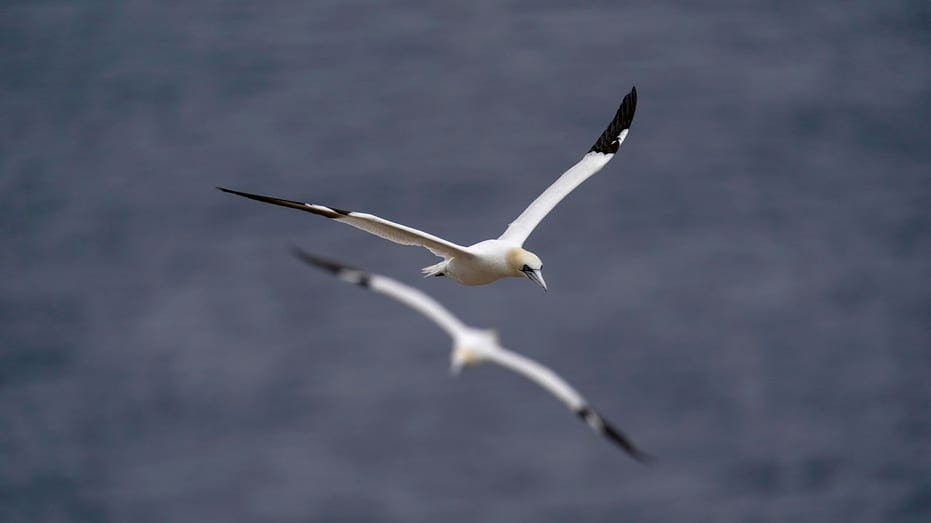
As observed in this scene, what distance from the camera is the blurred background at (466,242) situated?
245 feet

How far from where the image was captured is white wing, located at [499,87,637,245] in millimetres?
20594

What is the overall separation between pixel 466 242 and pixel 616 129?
172 feet

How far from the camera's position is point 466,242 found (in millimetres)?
74562

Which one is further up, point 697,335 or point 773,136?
point 773,136

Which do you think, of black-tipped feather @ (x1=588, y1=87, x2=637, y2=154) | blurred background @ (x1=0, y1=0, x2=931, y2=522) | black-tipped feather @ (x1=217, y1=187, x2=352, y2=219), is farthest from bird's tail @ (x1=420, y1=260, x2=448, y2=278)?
blurred background @ (x1=0, y1=0, x2=931, y2=522)

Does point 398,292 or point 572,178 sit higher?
point 398,292

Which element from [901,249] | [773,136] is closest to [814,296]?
[901,249]

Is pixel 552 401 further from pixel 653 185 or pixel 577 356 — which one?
pixel 653 185

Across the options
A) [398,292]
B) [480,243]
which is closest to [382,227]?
[480,243]

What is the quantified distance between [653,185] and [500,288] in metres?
12.7

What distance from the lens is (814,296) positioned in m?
80.8

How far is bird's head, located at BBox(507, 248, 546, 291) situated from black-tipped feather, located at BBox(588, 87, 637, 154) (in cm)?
309

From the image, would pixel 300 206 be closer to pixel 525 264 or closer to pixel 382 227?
pixel 382 227

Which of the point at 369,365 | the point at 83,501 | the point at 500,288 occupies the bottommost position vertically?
the point at 83,501
